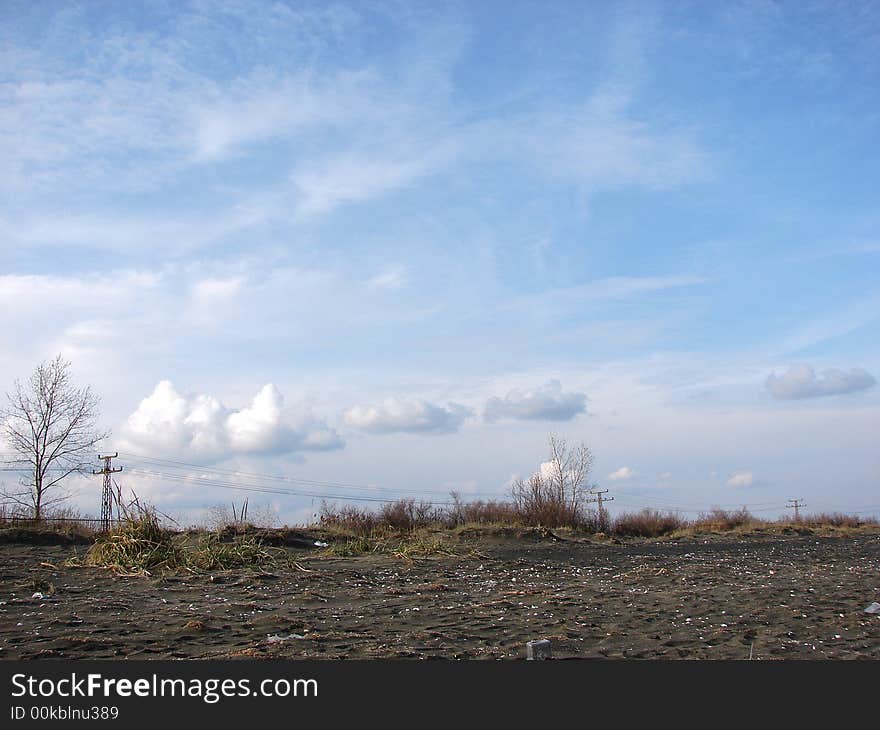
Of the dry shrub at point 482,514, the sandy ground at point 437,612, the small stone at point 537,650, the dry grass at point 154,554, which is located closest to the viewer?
the small stone at point 537,650

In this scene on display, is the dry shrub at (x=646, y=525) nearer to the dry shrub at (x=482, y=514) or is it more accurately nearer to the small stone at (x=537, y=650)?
the dry shrub at (x=482, y=514)

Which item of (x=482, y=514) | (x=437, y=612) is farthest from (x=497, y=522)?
(x=437, y=612)

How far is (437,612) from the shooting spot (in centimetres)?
827

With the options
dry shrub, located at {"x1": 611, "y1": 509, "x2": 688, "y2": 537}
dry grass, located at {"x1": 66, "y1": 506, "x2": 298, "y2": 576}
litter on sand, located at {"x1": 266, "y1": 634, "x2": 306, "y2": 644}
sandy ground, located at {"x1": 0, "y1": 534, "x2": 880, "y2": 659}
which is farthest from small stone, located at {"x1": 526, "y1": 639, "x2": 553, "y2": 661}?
dry shrub, located at {"x1": 611, "y1": 509, "x2": 688, "y2": 537}

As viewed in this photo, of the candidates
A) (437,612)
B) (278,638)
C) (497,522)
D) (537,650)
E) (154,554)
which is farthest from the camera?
(497,522)

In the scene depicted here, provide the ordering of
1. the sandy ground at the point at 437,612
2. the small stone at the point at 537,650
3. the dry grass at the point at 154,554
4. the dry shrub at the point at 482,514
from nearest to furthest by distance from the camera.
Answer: the small stone at the point at 537,650 → the sandy ground at the point at 437,612 → the dry grass at the point at 154,554 → the dry shrub at the point at 482,514

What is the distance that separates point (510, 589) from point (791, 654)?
14.2 feet

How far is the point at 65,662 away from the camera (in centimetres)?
562

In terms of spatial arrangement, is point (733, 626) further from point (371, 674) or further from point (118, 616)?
point (118, 616)

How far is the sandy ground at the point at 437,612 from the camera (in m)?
6.49

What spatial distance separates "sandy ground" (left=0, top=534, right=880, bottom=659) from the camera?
21.3ft

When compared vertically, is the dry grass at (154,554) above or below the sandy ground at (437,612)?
above

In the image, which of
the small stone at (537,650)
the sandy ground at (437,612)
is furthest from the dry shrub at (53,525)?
the small stone at (537,650)

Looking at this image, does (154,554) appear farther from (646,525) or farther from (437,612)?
(646,525)
